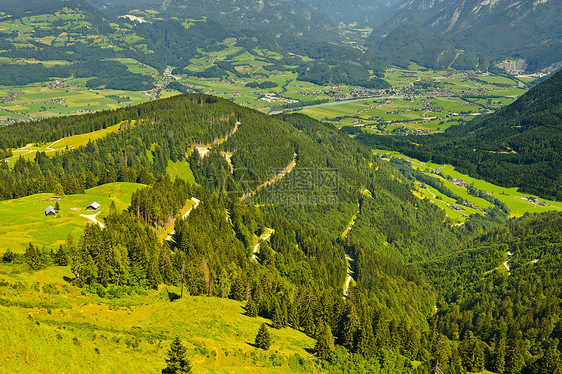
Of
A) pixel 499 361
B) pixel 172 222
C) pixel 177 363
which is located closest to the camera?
pixel 177 363

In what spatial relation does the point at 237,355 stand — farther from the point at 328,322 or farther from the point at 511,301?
the point at 511,301

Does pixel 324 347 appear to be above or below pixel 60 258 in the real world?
below

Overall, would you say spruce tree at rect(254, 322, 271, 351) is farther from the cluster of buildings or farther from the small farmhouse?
the cluster of buildings

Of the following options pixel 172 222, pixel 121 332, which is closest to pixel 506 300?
pixel 172 222

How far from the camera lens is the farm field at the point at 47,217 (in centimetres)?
8669

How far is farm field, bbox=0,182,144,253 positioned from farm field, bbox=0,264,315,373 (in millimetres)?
16680

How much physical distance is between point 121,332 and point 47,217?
62540 millimetres

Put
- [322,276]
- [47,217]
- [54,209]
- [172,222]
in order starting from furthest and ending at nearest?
[322,276] < [172,222] < [54,209] < [47,217]

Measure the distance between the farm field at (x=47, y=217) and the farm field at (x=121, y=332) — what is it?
16680mm

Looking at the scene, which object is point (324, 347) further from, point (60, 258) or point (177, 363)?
point (60, 258)

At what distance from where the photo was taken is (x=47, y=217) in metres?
103

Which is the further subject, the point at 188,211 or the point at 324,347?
the point at 188,211

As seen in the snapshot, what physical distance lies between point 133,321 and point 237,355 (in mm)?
20121

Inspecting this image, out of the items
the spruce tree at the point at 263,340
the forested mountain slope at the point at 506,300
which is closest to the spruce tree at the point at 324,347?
the spruce tree at the point at 263,340
